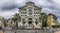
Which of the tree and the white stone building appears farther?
the white stone building

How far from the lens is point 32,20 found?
90.9 meters

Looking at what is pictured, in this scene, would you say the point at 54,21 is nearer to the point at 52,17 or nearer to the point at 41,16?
the point at 52,17

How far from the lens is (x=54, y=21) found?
93688mm

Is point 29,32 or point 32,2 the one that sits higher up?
point 32,2

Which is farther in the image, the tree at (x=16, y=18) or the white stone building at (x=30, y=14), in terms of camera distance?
the white stone building at (x=30, y=14)

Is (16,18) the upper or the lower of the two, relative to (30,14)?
lower

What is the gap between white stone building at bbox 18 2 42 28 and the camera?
90.6 meters

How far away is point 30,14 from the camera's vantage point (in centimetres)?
9225

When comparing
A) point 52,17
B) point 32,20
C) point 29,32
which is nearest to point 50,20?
point 52,17

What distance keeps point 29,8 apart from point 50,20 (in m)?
9.57

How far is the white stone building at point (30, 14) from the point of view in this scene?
90.6 metres

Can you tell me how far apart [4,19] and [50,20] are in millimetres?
18276

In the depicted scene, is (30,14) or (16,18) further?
(30,14)

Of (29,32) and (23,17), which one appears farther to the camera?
(23,17)
